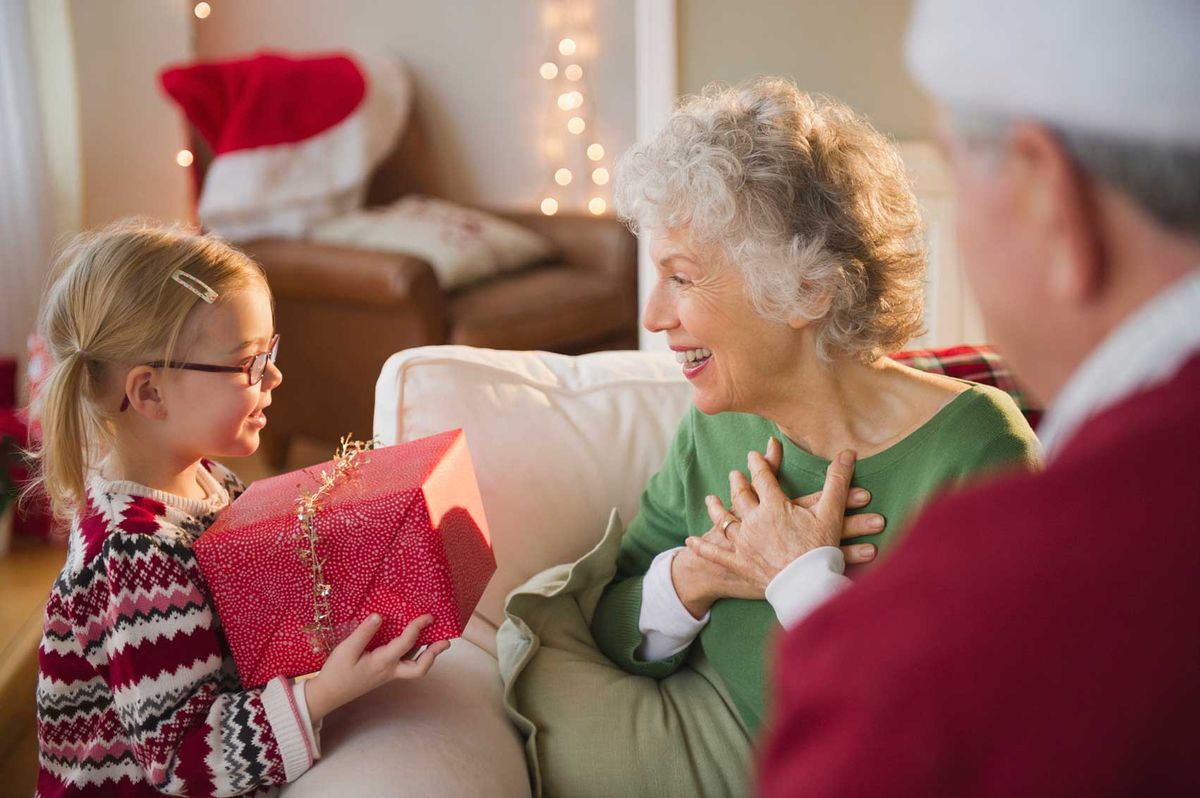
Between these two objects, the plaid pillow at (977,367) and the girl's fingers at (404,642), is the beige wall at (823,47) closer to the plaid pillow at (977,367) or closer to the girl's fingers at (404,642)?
the plaid pillow at (977,367)

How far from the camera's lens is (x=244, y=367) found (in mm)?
1427

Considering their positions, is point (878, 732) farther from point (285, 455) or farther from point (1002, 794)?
point (285, 455)

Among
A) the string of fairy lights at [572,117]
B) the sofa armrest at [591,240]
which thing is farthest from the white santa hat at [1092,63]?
the string of fairy lights at [572,117]

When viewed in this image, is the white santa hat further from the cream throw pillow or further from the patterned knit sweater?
the cream throw pillow

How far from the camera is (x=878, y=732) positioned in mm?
545

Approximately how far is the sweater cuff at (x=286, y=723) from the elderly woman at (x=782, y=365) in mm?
325

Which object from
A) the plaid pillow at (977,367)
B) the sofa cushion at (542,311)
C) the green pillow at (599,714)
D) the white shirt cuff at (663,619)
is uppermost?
the plaid pillow at (977,367)

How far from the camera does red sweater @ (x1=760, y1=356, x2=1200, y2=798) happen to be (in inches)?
20.4

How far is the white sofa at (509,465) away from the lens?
4.56 feet

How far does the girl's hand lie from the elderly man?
28.0 inches

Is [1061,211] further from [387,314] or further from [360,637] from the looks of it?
[387,314]

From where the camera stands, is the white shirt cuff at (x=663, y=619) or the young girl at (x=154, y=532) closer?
the young girl at (x=154, y=532)

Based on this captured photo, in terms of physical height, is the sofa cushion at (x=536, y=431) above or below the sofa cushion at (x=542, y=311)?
above

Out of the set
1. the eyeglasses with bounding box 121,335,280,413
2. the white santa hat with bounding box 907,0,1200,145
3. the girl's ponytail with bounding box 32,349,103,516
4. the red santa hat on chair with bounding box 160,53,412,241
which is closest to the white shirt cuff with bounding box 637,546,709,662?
the eyeglasses with bounding box 121,335,280,413
